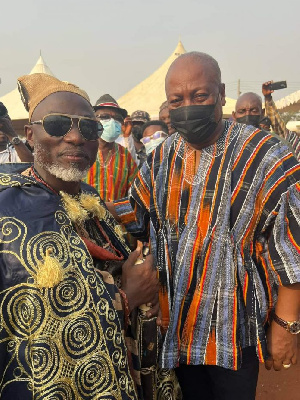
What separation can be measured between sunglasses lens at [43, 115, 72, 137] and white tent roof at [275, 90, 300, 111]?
11.8m

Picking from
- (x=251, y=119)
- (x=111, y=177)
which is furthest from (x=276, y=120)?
(x=111, y=177)

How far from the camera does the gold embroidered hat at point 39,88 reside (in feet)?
6.39

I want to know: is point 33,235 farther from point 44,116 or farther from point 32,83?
point 32,83

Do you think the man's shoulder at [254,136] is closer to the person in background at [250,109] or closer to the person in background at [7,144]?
the person in background at [7,144]

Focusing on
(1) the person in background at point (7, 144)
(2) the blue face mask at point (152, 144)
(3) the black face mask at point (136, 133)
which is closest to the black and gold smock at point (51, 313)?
(1) the person in background at point (7, 144)

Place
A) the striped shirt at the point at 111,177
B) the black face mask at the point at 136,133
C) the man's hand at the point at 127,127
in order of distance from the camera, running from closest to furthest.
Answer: the striped shirt at the point at 111,177
the man's hand at the point at 127,127
the black face mask at the point at 136,133

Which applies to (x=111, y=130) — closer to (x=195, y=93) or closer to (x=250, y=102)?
(x=250, y=102)

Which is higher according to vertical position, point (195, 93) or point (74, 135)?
point (195, 93)

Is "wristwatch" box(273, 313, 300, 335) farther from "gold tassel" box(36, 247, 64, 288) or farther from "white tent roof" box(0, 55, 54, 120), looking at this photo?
"white tent roof" box(0, 55, 54, 120)

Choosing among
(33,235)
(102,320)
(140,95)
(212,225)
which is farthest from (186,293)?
(140,95)

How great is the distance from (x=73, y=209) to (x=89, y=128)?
0.42 metres

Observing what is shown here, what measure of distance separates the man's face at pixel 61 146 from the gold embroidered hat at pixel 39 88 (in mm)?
33

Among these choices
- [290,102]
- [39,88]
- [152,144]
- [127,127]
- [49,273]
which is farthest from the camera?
[290,102]

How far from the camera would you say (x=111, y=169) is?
4.61 metres
